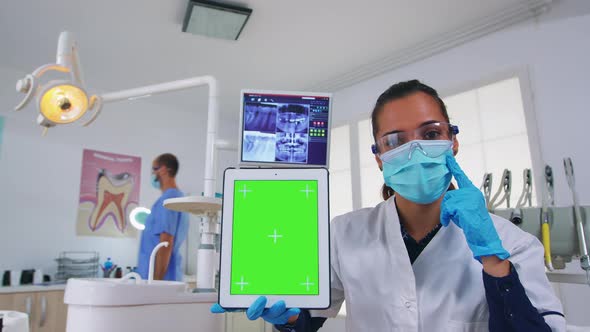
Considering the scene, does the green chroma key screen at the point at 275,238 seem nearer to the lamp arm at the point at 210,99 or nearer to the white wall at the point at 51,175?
the lamp arm at the point at 210,99

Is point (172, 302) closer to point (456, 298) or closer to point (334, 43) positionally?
point (456, 298)

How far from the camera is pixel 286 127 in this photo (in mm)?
1133

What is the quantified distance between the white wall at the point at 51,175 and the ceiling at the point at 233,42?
0.42 metres

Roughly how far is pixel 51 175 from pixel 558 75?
4072 mm

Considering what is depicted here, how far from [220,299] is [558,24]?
113 inches

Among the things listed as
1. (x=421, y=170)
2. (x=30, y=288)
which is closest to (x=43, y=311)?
(x=30, y=288)

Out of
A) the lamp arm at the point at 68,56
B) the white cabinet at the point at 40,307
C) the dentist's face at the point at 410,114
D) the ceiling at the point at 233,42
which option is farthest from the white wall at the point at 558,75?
the white cabinet at the point at 40,307

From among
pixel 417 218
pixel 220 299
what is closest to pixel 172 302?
pixel 220 299

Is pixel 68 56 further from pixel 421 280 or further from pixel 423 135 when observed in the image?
pixel 421 280

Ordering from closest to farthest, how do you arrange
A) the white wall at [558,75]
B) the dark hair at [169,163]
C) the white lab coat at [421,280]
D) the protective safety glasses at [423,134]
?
the white lab coat at [421,280] → the protective safety glasses at [423,134] → the white wall at [558,75] → the dark hair at [169,163]

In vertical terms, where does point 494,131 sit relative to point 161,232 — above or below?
above

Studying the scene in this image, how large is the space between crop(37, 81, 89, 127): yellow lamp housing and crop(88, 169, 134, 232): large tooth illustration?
2.56m

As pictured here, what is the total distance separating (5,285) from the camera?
2.84m

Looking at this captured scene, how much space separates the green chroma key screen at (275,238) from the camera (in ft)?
2.87
